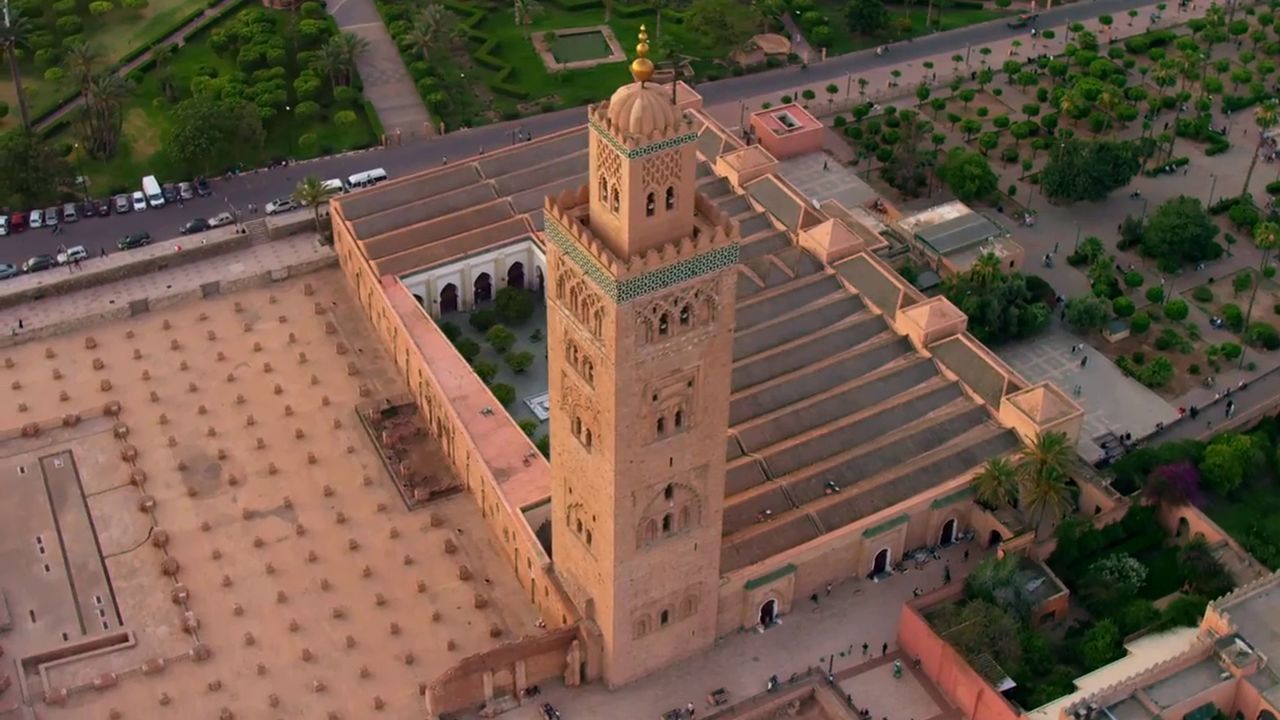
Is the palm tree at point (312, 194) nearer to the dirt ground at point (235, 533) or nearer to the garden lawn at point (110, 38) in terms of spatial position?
the dirt ground at point (235, 533)

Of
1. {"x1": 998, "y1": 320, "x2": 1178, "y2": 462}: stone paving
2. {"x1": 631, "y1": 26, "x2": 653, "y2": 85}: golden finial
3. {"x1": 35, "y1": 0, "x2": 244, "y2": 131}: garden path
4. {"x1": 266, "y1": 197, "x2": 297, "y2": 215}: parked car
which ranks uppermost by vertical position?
{"x1": 631, "y1": 26, "x2": 653, "y2": 85}: golden finial

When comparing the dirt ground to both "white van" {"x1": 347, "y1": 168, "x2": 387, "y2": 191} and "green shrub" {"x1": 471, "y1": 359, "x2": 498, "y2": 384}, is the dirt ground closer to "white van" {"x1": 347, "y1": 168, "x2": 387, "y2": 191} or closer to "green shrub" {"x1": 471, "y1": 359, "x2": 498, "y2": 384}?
"green shrub" {"x1": 471, "y1": 359, "x2": 498, "y2": 384}

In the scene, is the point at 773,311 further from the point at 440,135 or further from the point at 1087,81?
the point at 1087,81

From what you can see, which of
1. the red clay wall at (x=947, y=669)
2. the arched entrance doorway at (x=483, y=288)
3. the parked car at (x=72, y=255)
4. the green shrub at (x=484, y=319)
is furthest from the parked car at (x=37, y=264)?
the red clay wall at (x=947, y=669)

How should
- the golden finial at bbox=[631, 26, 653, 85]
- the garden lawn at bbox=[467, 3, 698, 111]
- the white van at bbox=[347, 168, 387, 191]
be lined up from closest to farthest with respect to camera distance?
1. the golden finial at bbox=[631, 26, 653, 85]
2. the white van at bbox=[347, 168, 387, 191]
3. the garden lawn at bbox=[467, 3, 698, 111]

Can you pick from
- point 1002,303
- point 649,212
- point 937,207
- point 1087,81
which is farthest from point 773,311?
point 1087,81

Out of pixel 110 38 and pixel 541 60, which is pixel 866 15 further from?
pixel 110 38

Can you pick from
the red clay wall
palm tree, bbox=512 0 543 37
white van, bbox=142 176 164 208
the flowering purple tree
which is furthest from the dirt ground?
palm tree, bbox=512 0 543 37
